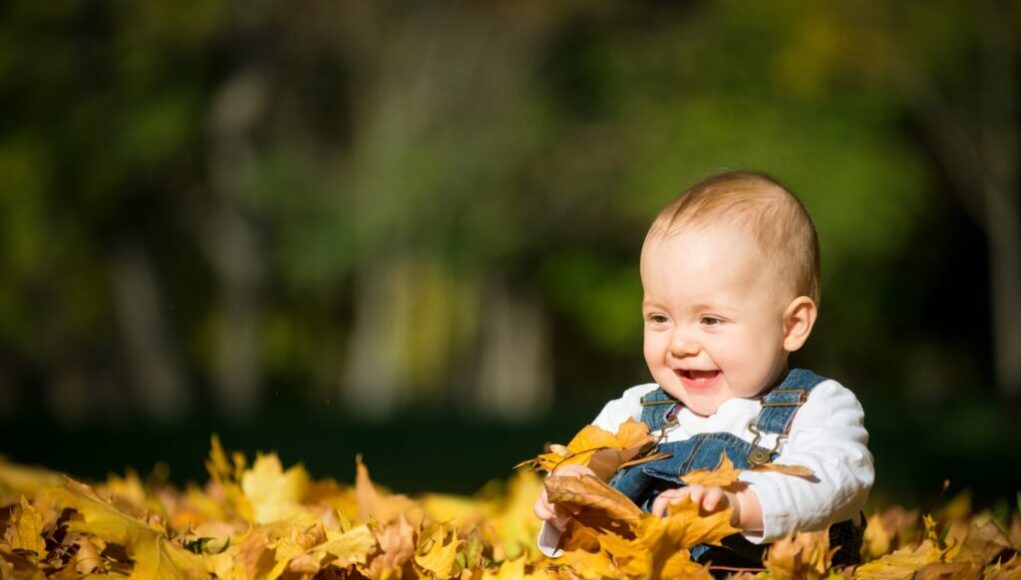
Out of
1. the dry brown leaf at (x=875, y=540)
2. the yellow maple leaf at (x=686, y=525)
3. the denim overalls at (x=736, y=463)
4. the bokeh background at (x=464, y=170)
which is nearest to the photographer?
the yellow maple leaf at (x=686, y=525)

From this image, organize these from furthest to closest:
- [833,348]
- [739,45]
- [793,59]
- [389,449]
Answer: [833,348], [739,45], [793,59], [389,449]

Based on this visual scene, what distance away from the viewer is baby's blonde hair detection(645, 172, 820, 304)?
8.09 ft

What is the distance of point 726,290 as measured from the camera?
243 cm

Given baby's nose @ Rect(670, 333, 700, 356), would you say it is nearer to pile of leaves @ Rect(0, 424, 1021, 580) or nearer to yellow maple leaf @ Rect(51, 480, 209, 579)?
pile of leaves @ Rect(0, 424, 1021, 580)

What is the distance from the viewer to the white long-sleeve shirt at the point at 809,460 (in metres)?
2.18

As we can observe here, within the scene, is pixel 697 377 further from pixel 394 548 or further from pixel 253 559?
pixel 253 559

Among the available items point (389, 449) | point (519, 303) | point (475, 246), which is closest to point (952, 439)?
point (389, 449)

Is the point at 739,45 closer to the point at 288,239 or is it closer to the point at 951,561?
the point at 288,239

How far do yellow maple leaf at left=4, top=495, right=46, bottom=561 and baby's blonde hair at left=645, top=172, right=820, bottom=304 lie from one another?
3.74 ft

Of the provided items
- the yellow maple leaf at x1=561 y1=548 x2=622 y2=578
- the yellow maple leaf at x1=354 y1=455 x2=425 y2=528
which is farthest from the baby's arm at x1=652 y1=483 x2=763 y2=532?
the yellow maple leaf at x1=354 y1=455 x2=425 y2=528

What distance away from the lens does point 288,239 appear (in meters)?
26.4

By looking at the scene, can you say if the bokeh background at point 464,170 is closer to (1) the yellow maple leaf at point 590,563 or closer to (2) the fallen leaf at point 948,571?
(1) the yellow maple leaf at point 590,563

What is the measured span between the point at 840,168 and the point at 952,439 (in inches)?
410

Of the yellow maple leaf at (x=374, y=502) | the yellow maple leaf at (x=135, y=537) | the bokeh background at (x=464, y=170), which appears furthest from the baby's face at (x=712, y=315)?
the bokeh background at (x=464, y=170)
